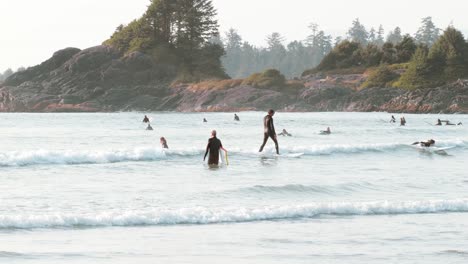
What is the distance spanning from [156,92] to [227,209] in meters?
104

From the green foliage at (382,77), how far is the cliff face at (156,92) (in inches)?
92.0

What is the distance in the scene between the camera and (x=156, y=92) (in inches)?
4690

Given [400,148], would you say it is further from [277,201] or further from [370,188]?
[277,201]

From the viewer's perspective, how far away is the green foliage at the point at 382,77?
102312mm

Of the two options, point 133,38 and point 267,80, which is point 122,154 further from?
→ point 133,38

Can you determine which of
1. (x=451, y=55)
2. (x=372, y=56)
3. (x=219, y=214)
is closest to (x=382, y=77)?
(x=451, y=55)

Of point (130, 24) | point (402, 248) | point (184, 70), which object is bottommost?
point (402, 248)

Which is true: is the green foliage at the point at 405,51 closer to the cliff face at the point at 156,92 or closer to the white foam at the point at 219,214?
the cliff face at the point at 156,92

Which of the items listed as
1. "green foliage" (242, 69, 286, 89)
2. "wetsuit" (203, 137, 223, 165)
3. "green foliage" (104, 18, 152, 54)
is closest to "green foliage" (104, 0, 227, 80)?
"green foliage" (104, 18, 152, 54)

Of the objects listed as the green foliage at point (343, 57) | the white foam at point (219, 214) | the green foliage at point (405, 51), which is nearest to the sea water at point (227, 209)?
the white foam at point (219, 214)

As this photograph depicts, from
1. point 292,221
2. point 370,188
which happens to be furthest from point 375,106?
point 292,221

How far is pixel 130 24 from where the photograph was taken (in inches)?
5418

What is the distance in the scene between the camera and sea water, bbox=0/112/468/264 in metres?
12.1

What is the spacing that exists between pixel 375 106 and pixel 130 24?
187 feet
